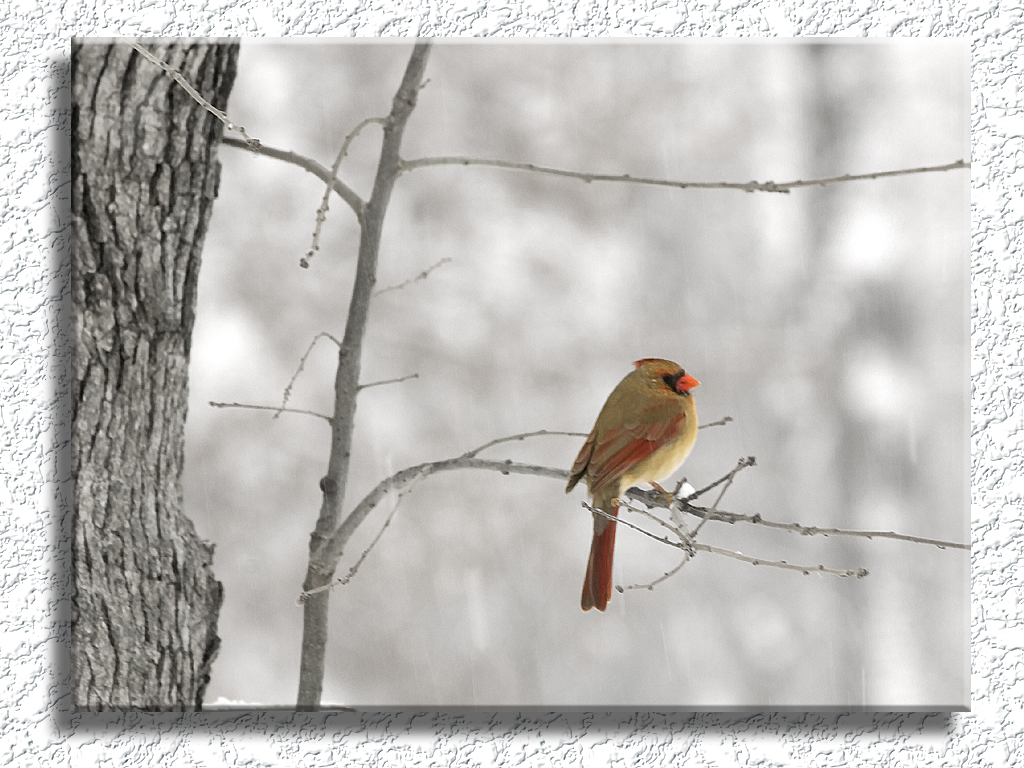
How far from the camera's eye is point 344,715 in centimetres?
140

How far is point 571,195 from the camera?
1.83m

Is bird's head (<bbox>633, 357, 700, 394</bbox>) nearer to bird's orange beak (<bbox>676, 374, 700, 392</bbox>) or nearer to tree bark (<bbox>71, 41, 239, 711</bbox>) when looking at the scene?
bird's orange beak (<bbox>676, 374, 700, 392</bbox>)

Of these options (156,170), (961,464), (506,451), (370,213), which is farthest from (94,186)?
(961,464)

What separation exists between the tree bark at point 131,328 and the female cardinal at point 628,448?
2.48 ft

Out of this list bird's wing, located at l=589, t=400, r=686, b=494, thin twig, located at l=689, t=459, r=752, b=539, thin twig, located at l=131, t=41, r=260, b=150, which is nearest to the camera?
thin twig, located at l=689, t=459, r=752, b=539

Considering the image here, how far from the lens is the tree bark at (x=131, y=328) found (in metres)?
1.34

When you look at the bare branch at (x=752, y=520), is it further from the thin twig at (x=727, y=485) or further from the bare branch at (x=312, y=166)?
the bare branch at (x=312, y=166)

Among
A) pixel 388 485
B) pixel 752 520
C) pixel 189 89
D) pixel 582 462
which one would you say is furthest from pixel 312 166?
pixel 752 520

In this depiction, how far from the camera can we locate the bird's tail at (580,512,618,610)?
57.9 inches

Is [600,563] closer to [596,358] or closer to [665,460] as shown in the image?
[665,460]

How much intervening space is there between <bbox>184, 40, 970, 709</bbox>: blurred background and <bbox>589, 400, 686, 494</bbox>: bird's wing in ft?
0.35

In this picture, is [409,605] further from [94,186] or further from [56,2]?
[56,2]

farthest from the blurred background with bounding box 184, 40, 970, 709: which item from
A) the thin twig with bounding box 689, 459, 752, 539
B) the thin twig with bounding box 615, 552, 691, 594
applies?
the thin twig with bounding box 689, 459, 752, 539

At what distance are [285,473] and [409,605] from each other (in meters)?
0.45
